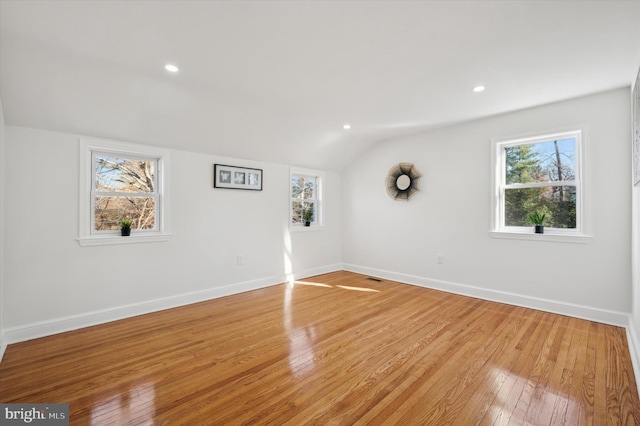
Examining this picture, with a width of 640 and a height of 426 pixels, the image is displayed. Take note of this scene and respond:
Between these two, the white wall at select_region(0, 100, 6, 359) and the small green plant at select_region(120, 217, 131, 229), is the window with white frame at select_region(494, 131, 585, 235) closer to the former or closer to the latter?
the small green plant at select_region(120, 217, 131, 229)

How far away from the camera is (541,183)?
3398mm

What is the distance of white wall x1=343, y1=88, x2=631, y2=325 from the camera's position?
292 cm

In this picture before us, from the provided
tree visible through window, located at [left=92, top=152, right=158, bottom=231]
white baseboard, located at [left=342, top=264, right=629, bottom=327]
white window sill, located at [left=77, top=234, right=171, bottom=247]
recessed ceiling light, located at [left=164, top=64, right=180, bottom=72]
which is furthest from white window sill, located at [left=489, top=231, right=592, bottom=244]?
tree visible through window, located at [left=92, top=152, right=158, bottom=231]

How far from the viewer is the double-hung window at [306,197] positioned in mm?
4984

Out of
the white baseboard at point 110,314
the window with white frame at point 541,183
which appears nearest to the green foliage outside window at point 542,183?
the window with white frame at point 541,183

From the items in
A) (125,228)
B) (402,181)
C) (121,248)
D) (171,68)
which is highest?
(171,68)

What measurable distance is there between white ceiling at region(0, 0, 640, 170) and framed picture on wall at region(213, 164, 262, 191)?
17.0 inches

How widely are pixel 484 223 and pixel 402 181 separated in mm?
1367

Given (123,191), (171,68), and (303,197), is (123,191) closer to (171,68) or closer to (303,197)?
(171,68)

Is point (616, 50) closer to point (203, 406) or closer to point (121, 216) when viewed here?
point (203, 406)

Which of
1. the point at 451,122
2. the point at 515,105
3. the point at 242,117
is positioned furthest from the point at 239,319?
the point at 515,105

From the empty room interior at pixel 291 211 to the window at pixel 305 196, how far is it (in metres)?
0.28

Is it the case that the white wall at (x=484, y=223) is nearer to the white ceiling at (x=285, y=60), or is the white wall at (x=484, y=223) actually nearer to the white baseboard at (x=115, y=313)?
the white ceiling at (x=285, y=60)

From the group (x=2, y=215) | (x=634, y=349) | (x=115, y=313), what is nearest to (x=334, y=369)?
(x=634, y=349)
